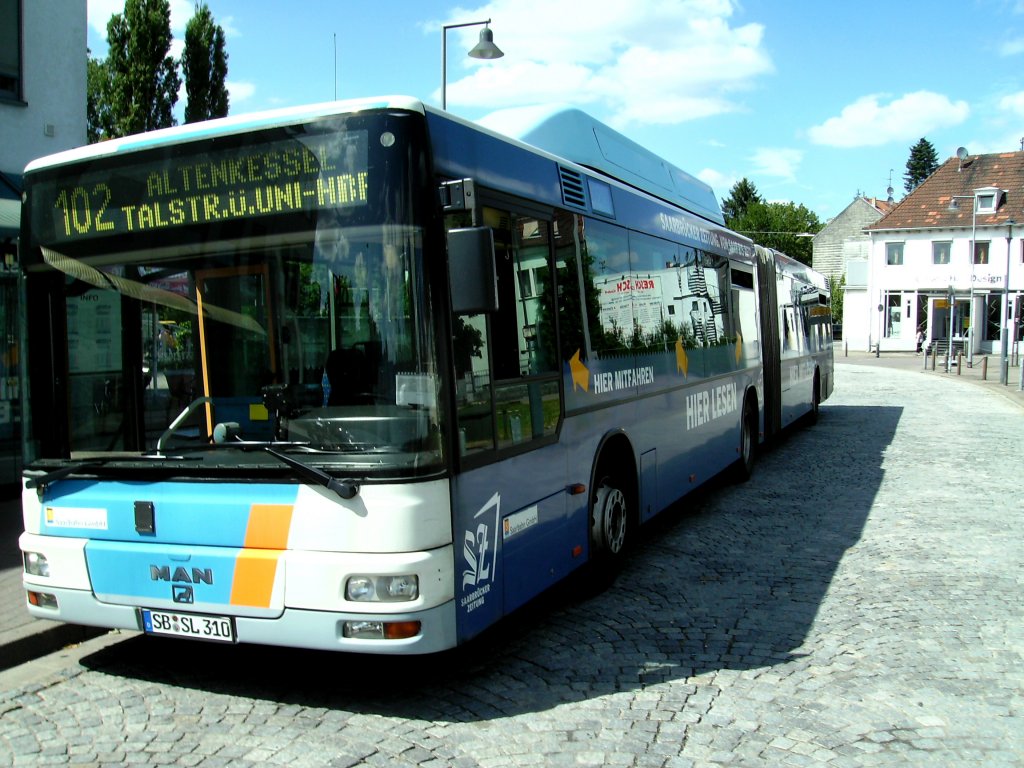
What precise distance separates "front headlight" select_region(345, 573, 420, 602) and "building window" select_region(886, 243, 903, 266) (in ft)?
204

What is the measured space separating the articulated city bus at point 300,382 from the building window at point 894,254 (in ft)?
197

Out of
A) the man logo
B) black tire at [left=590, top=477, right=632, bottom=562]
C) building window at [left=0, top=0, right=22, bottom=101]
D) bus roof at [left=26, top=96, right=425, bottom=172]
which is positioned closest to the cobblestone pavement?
black tire at [left=590, top=477, right=632, bottom=562]

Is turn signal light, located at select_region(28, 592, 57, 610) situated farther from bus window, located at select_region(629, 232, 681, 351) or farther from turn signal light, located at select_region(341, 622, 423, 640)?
bus window, located at select_region(629, 232, 681, 351)

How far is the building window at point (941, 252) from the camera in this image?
59094mm

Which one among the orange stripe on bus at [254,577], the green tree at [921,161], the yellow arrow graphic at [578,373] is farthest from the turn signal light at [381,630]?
the green tree at [921,161]

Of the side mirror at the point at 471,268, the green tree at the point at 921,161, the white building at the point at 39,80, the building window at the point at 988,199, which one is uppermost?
the green tree at the point at 921,161

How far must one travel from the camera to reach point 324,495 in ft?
14.5

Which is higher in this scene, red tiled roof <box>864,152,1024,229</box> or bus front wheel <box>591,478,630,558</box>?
red tiled roof <box>864,152,1024,229</box>

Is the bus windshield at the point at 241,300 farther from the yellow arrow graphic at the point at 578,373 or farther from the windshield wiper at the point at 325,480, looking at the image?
the yellow arrow graphic at the point at 578,373

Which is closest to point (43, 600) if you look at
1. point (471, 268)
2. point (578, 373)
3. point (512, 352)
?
point (512, 352)

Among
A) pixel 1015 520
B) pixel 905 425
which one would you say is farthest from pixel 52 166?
pixel 905 425

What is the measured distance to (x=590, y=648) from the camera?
567 cm

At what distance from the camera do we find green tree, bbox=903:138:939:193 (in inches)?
4766

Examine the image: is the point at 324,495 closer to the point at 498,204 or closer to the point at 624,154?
the point at 498,204
